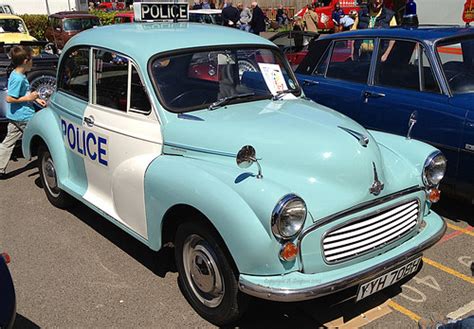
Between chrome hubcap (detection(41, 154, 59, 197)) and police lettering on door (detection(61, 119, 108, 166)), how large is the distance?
562 millimetres

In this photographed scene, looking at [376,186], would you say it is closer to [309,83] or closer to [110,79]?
[110,79]

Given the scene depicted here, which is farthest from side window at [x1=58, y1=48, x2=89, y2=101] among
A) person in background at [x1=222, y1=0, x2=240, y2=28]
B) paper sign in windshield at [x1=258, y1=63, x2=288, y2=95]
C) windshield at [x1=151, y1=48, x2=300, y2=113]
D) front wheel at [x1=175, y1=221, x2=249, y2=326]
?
person in background at [x1=222, y1=0, x2=240, y2=28]

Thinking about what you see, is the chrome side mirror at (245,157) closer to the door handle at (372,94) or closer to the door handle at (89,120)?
the door handle at (89,120)

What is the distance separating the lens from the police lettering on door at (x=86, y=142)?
13.5ft

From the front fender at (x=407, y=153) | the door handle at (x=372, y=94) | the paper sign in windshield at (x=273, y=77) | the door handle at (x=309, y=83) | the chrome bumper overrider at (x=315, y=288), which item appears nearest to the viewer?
the chrome bumper overrider at (x=315, y=288)

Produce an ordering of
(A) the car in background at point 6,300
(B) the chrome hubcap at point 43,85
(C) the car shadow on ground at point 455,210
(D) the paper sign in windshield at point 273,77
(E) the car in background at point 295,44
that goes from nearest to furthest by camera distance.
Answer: (A) the car in background at point 6,300 < (D) the paper sign in windshield at point 273,77 < (C) the car shadow on ground at point 455,210 < (B) the chrome hubcap at point 43,85 < (E) the car in background at point 295,44

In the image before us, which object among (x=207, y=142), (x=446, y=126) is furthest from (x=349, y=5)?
(x=207, y=142)

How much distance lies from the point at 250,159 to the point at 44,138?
2846 millimetres

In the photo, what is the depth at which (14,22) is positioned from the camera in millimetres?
15055

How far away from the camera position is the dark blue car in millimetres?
4590

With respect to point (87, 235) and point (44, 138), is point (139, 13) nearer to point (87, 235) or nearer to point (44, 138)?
point (44, 138)

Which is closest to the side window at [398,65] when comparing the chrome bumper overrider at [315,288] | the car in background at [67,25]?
the chrome bumper overrider at [315,288]

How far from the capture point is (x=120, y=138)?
12.8 feet

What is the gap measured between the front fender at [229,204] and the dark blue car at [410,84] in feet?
6.78
